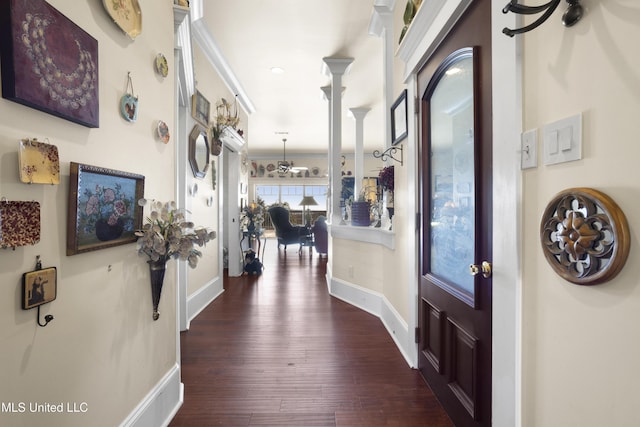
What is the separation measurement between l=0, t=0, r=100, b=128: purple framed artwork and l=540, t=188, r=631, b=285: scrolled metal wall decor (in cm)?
143

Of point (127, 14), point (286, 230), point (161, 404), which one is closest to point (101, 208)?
point (127, 14)

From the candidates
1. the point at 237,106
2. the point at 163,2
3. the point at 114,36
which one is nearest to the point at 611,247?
the point at 114,36

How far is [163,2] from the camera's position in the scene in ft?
5.35

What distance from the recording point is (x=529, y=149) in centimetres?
96

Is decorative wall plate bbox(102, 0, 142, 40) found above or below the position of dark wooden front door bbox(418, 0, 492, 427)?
above

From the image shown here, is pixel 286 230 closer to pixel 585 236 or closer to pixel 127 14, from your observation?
pixel 127 14

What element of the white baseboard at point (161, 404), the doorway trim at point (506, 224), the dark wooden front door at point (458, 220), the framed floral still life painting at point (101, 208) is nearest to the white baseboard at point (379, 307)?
the dark wooden front door at point (458, 220)

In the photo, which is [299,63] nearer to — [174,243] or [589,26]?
[174,243]

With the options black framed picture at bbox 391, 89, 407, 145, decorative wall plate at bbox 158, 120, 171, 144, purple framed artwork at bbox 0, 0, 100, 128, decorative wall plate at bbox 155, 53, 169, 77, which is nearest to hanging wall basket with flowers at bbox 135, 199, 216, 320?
decorative wall plate at bbox 158, 120, 171, 144

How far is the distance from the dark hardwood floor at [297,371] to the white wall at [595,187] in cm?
95

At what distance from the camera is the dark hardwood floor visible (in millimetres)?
1680

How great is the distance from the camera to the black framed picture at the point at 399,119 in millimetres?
2242

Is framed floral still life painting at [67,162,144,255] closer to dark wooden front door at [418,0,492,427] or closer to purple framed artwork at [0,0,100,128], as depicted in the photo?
purple framed artwork at [0,0,100,128]

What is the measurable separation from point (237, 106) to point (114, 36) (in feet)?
12.0
